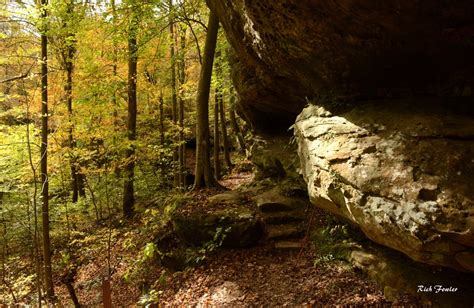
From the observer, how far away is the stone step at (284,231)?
25.4 feet

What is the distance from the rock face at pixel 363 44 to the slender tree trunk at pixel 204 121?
291cm

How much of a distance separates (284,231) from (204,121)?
4854mm

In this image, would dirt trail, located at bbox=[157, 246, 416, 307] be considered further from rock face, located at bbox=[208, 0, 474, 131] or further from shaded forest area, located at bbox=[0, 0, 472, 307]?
rock face, located at bbox=[208, 0, 474, 131]

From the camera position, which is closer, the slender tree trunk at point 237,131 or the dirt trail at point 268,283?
the dirt trail at point 268,283

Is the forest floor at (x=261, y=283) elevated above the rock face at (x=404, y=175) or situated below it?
below

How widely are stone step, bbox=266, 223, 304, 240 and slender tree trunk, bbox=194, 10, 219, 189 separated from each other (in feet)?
11.4

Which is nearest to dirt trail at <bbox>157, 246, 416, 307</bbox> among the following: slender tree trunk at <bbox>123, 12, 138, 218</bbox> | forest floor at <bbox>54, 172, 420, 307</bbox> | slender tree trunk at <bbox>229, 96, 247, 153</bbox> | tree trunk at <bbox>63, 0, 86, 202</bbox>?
forest floor at <bbox>54, 172, 420, 307</bbox>

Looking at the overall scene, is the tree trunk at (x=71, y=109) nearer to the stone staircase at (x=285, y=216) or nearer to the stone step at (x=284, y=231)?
the stone staircase at (x=285, y=216)

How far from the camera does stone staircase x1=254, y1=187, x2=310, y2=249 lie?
7711 mm

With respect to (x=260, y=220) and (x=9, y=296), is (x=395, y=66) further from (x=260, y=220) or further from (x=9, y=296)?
(x=9, y=296)

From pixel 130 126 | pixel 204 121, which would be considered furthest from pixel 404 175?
pixel 130 126

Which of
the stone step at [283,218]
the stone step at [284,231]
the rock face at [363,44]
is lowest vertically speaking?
the stone step at [284,231]

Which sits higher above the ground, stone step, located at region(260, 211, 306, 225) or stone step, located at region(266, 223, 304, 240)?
stone step, located at region(260, 211, 306, 225)

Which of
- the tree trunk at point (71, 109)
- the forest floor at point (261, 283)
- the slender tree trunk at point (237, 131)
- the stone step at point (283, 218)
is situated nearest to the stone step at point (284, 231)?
the stone step at point (283, 218)
